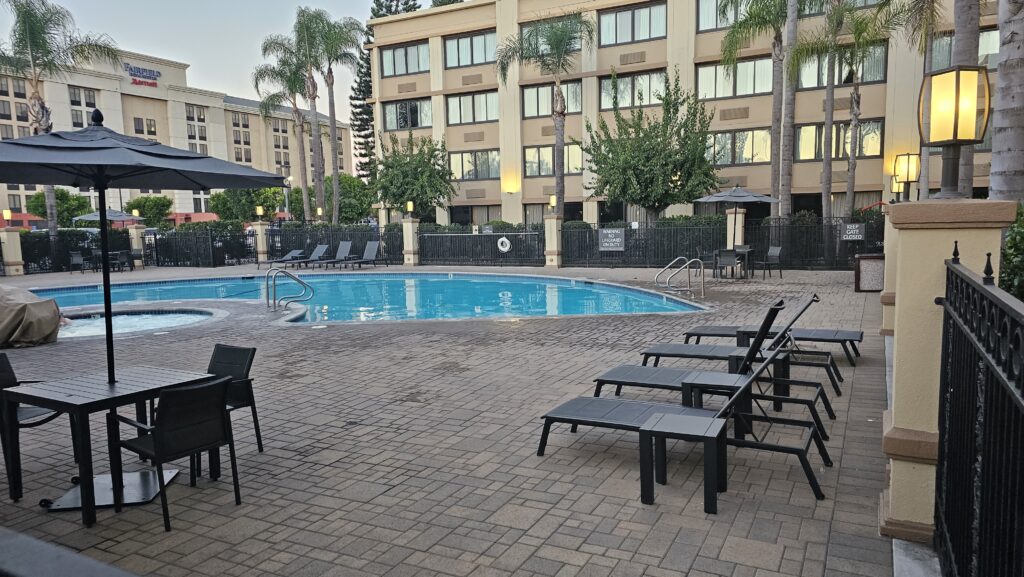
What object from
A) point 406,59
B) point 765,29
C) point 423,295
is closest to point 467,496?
point 423,295

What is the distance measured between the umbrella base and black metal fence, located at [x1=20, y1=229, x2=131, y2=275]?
29450mm

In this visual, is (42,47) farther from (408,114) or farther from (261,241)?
(408,114)

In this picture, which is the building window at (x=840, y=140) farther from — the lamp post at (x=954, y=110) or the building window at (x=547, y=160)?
the lamp post at (x=954, y=110)

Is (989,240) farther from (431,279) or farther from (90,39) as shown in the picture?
(90,39)

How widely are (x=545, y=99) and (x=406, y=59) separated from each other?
9.30 m

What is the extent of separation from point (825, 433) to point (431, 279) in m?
20.7

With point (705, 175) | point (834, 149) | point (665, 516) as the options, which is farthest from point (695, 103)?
point (665, 516)

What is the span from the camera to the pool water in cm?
1459

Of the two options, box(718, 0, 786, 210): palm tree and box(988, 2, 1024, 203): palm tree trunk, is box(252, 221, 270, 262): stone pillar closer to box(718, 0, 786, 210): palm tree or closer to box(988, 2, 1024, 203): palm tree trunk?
box(718, 0, 786, 210): palm tree

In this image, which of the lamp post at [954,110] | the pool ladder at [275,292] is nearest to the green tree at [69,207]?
the pool ladder at [275,292]

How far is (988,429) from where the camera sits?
2242 millimetres

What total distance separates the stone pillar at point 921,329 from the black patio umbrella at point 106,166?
509 centimetres

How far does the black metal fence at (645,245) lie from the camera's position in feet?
79.7

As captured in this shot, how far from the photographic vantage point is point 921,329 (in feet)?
11.5
